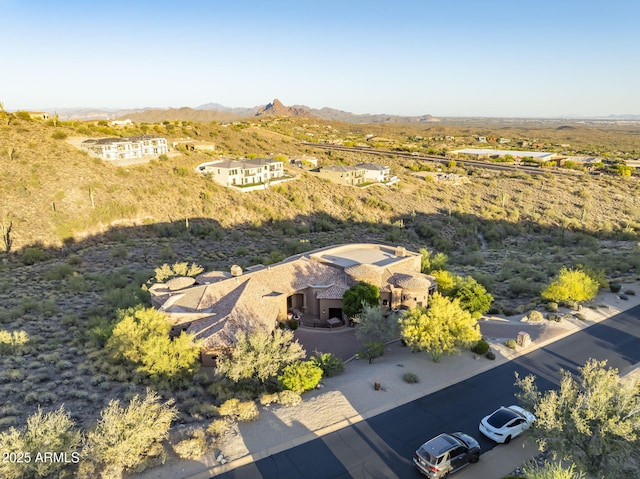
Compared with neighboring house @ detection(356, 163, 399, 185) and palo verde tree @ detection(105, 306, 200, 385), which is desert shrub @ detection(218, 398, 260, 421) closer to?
palo verde tree @ detection(105, 306, 200, 385)

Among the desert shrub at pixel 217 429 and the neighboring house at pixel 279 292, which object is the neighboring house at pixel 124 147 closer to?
the neighboring house at pixel 279 292

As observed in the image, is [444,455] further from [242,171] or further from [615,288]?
[242,171]

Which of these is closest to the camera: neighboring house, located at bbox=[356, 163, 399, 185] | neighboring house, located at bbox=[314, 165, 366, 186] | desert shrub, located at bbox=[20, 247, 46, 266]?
desert shrub, located at bbox=[20, 247, 46, 266]

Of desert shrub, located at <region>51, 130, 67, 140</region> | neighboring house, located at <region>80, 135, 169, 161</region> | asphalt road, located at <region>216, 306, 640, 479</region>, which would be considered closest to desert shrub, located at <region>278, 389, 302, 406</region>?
asphalt road, located at <region>216, 306, 640, 479</region>

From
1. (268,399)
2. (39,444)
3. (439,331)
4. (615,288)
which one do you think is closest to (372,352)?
(439,331)

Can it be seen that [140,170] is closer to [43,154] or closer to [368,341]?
[43,154]
